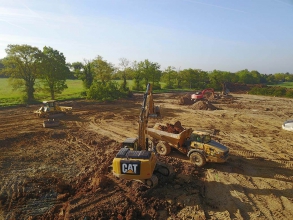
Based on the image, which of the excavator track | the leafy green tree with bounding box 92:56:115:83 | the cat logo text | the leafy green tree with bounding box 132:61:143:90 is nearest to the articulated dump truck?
the excavator track

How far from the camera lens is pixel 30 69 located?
27766 mm

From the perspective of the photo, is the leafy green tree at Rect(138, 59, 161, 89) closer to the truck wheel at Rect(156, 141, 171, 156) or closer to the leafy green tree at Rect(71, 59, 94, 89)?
the leafy green tree at Rect(71, 59, 94, 89)

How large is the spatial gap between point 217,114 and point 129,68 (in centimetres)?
2853

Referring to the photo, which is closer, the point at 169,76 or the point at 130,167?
the point at 130,167

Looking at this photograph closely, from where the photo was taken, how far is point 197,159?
35.5ft

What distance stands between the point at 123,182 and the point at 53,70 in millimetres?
24342

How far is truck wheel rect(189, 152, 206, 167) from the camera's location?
34.9 ft

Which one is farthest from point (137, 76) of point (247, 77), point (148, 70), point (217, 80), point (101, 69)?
point (247, 77)

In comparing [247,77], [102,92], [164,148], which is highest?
[247,77]

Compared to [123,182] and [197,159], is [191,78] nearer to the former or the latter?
[197,159]

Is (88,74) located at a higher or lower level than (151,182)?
higher

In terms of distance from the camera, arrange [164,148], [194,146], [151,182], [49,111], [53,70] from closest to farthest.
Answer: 1. [151,182]
2. [194,146]
3. [164,148]
4. [49,111]
5. [53,70]

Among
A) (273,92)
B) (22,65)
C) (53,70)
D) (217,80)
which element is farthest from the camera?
(217,80)

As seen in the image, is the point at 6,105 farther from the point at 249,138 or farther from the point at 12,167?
the point at 249,138
